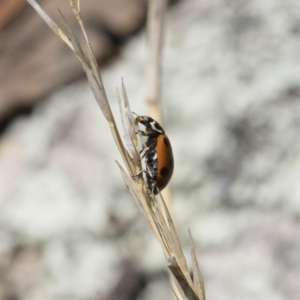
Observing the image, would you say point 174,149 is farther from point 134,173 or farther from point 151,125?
point 134,173

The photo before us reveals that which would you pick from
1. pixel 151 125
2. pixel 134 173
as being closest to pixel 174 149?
pixel 151 125

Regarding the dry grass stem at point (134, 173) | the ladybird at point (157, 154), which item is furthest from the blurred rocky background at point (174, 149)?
the dry grass stem at point (134, 173)

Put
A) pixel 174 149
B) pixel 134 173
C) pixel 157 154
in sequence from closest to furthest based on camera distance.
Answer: pixel 134 173 → pixel 157 154 → pixel 174 149

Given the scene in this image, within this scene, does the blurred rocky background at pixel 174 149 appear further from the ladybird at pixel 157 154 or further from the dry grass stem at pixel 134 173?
the dry grass stem at pixel 134 173

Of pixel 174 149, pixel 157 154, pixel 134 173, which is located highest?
pixel 174 149

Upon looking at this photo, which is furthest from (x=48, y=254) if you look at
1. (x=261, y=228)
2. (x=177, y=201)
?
(x=261, y=228)

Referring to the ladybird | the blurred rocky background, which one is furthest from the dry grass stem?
the blurred rocky background
